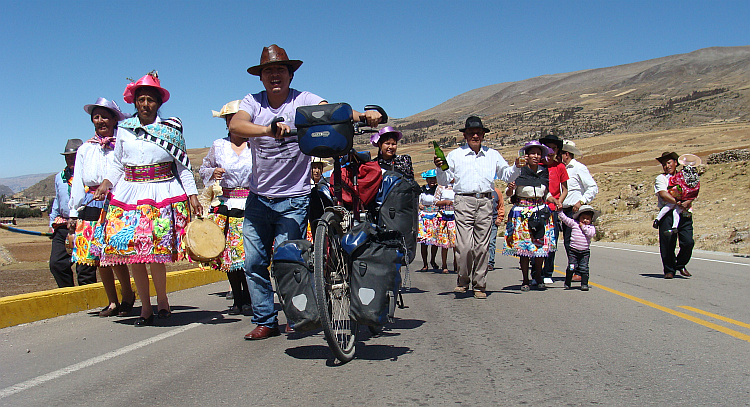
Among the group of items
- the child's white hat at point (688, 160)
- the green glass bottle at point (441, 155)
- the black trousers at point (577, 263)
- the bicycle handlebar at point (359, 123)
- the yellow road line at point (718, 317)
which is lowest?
the yellow road line at point (718, 317)

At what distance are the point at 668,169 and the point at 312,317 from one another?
8.85 m

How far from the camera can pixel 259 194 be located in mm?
5918

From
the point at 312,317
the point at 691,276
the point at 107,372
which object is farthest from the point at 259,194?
the point at 691,276

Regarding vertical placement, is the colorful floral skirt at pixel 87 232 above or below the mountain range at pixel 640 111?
below

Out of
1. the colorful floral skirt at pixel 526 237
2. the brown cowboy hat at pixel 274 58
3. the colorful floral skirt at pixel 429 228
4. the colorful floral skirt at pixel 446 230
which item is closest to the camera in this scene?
the brown cowboy hat at pixel 274 58

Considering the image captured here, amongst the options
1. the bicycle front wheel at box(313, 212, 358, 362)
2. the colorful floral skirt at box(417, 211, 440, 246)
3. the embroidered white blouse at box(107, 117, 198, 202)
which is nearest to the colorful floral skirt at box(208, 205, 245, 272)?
the embroidered white blouse at box(107, 117, 198, 202)

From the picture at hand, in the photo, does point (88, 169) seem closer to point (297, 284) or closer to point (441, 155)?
point (297, 284)

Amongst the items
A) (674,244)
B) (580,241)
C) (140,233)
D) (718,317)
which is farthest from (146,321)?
(674,244)

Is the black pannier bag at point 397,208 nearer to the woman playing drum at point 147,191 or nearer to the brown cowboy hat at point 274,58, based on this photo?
the brown cowboy hat at point 274,58

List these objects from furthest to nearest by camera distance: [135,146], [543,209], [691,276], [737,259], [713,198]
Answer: [713,198], [737,259], [691,276], [543,209], [135,146]

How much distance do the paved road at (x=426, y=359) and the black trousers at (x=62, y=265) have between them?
1.36 meters

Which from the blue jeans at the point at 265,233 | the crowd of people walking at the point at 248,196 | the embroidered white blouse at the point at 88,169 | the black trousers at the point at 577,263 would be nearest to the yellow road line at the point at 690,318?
the black trousers at the point at 577,263

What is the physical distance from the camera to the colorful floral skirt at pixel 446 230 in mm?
13383

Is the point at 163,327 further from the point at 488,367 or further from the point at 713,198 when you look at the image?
the point at 713,198
